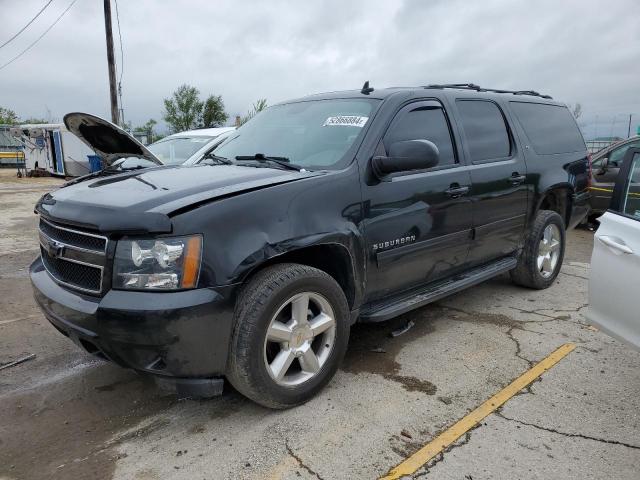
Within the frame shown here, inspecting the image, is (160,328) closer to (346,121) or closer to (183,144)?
(346,121)

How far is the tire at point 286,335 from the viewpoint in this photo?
2637mm

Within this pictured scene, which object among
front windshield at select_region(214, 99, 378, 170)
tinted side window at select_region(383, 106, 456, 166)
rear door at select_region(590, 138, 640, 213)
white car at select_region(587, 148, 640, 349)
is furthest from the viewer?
rear door at select_region(590, 138, 640, 213)

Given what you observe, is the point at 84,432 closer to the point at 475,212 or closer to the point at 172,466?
the point at 172,466

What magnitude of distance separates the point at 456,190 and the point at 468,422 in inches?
67.5

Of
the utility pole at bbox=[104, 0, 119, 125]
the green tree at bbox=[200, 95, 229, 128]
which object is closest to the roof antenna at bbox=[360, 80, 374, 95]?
the utility pole at bbox=[104, 0, 119, 125]

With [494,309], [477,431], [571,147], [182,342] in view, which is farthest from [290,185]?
[571,147]

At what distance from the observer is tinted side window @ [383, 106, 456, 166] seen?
3590mm

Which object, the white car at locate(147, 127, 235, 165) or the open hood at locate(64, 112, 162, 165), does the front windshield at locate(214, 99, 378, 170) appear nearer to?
the open hood at locate(64, 112, 162, 165)

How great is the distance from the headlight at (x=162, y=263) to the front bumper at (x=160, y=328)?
0.05m

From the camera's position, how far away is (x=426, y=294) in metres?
3.78

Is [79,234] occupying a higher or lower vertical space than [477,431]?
higher

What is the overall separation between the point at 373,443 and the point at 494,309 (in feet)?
8.27

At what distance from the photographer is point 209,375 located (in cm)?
262

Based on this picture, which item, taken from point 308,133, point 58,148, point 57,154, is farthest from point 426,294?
point 57,154
